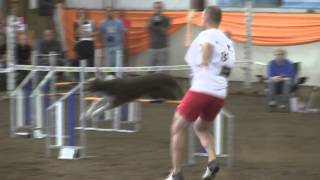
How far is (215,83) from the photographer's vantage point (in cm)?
652

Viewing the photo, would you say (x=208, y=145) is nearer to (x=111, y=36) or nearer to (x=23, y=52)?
(x=23, y=52)

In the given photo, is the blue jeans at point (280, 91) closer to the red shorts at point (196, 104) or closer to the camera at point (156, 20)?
the camera at point (156, 20)

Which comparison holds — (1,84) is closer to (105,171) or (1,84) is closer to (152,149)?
(152,149)

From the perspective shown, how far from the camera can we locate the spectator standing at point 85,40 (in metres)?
16.5

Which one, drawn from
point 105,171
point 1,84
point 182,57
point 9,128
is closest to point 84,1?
point 182,57

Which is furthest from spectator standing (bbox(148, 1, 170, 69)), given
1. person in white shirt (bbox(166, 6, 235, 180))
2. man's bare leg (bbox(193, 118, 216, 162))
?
person in white shirt (bbox(166, 6, 235, 180))

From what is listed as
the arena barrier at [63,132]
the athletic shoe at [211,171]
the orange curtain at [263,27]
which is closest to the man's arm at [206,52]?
the athletic shoe at [211,171]

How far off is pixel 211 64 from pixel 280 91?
21.5 ft

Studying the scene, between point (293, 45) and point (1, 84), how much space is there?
6.99 metres

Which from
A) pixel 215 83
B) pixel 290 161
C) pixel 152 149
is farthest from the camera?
pixel 152 149

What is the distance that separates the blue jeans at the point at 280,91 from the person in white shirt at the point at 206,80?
614 centimetres

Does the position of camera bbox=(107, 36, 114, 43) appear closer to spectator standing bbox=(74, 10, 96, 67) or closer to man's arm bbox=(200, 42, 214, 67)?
spectator standing bbox=(74, 10, 96, 67)

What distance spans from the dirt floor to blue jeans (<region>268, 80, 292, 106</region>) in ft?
3.80

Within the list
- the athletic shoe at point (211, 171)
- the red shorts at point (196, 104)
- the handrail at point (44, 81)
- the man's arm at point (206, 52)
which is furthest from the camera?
the handrail at point (44, 81)
